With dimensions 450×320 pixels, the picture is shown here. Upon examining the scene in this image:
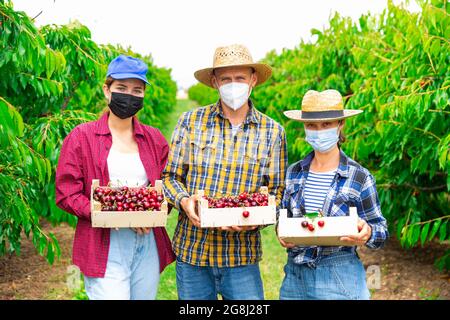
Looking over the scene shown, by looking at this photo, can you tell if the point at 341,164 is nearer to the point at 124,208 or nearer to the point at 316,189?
the point at 316,189

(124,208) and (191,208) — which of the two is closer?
(124,208)

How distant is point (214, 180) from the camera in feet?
11.5

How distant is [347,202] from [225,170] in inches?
28.7

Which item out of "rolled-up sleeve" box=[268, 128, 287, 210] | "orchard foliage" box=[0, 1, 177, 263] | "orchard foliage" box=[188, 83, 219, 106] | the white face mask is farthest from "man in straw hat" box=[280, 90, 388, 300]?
"orchard foliage" box=[188, 83, 219, 106]

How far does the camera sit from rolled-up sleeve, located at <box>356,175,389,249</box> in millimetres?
3211

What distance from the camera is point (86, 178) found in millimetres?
3490

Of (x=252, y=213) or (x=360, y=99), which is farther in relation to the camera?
(x=360, y=99)

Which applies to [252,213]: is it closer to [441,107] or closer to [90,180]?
[90,180]

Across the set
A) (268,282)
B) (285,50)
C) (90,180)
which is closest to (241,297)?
(90,180)

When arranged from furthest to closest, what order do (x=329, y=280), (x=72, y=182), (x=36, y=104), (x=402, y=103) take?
(x=36, y=104) < (x=402, y=103) < (x=72, y=182) < (x=329, y=280)

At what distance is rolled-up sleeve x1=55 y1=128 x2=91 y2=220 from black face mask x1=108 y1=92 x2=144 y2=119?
11.3 inches

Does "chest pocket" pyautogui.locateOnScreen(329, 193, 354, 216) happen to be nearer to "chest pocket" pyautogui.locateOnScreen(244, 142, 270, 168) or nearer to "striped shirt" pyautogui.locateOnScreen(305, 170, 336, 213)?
"striped shirt" pyautogui.locateOnScreen(305, 170, 336, 213)

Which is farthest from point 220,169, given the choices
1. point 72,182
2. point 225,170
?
point 72,182
